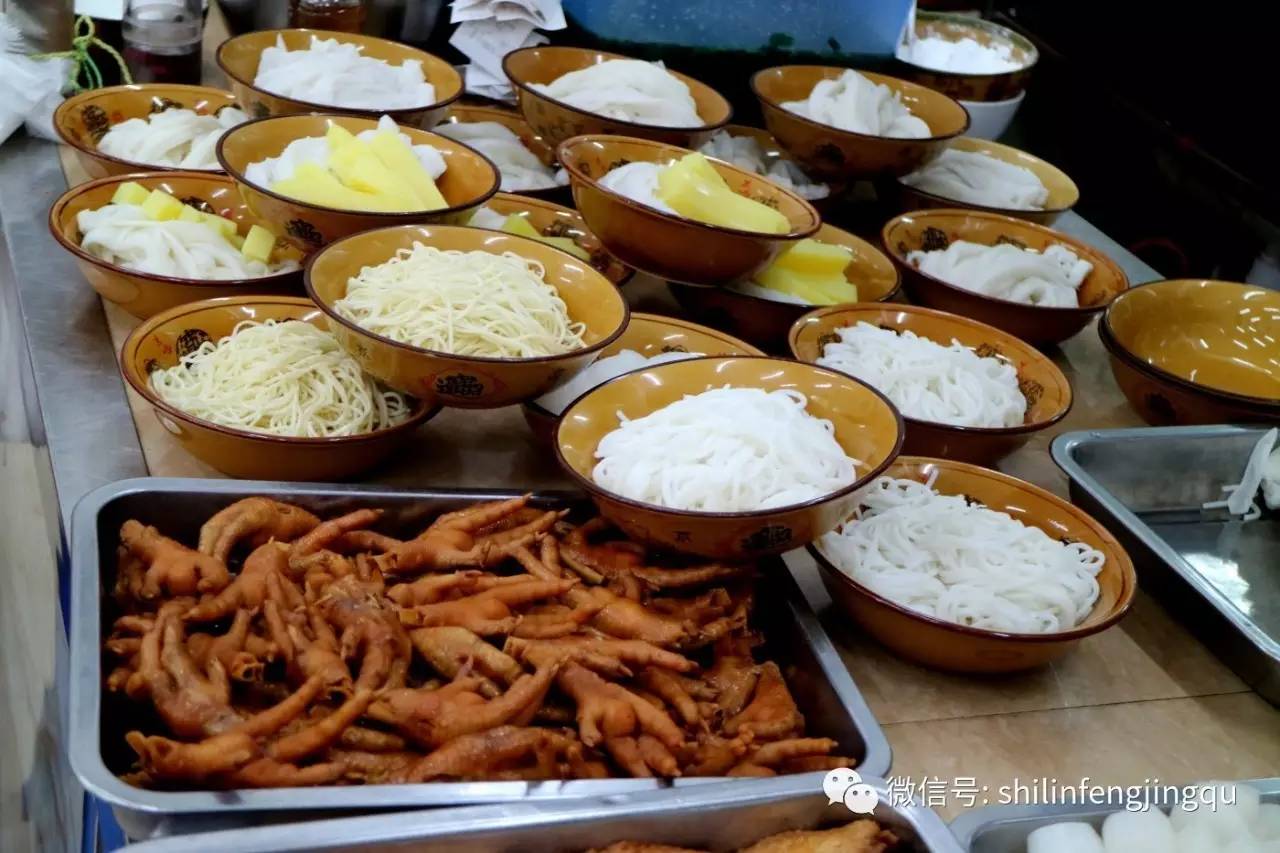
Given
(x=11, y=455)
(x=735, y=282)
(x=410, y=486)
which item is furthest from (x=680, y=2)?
(x=11, y=455)

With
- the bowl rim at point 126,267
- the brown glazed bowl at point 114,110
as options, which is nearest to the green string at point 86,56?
the brown glazed bowl at point 114,110

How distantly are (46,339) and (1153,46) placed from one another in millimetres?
4456

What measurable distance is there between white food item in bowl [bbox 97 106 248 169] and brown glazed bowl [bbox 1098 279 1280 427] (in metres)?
2.17

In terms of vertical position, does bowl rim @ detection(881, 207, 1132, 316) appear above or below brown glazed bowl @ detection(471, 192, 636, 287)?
above

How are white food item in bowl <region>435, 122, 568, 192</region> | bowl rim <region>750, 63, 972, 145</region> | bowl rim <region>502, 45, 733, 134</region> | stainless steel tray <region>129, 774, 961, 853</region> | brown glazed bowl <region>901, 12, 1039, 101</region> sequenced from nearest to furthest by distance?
stainless steel tray <region>129, 774, 961, 853</region>
bowl rim <region>502, 45, 733, 134</region>
bowl rim <region>750, 63, 972, 145</region>
white food item in bowl <region>435, 122, 568, 192</region>
brown glazed bowl <region>901, 12, 1039, 101</region>

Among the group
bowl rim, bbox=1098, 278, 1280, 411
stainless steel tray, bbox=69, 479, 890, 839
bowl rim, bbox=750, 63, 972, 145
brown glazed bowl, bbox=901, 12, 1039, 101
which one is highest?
brown glazed bowl, bbox=901, 12, 1039, 101

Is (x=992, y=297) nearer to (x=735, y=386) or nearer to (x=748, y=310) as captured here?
(x=748, y=310)

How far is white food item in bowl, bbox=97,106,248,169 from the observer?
2.73 meters

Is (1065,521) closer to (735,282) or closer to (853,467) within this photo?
(853,467)

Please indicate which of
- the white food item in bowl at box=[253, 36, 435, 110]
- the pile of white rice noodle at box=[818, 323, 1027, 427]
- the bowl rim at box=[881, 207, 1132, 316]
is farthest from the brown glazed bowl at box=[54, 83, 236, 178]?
the bowl rim at box=[881, 207, 1132, 316]

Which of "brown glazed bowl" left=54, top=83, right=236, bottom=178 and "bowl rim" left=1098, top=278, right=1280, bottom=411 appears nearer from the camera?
"bowl rim" left=1098, top=278, right=1280, bottom=411

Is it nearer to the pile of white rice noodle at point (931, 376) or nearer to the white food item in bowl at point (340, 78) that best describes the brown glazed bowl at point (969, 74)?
the pile of white rice noodle at point (931, 376)

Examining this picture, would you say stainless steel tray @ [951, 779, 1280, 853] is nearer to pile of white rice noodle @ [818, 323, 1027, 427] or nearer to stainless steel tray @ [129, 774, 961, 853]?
stainless steel tray @ [129, 774, 961, 853]

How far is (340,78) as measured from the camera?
9.32 ft
